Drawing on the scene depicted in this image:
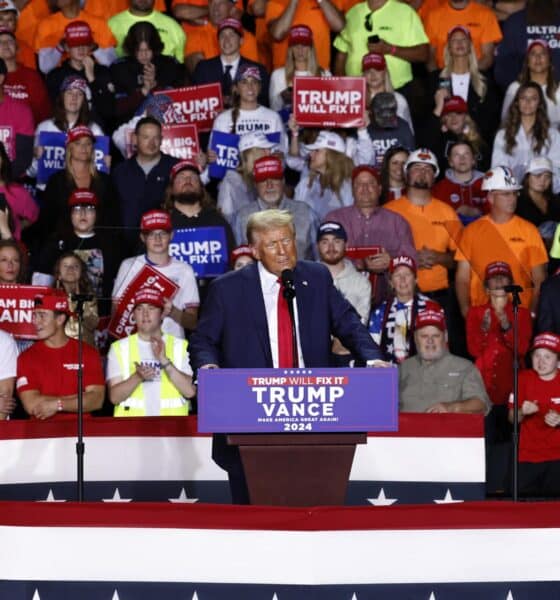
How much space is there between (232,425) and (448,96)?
293 inches

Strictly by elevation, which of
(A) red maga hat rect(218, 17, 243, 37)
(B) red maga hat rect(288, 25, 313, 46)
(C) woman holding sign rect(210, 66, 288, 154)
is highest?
(A) red maga hat rect(218, 17, 243, 37)

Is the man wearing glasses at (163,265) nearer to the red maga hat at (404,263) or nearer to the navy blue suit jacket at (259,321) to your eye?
the red maga hat at (404,263)

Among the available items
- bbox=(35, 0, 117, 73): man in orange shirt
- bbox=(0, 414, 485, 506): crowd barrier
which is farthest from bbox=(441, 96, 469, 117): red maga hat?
bbox=(0, 414, 485, 506): crowd barrier

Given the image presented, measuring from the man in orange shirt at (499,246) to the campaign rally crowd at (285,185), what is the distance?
0.7 inches

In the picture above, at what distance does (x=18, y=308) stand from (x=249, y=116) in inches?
130

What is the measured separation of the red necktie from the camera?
7422 mm


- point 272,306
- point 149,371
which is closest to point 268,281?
point 272,306

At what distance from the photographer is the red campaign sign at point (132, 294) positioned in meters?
10.8

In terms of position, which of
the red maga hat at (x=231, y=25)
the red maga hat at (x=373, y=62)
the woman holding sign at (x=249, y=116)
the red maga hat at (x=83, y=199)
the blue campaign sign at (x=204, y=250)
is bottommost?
the blue campaign sign at (x=204, y=250)

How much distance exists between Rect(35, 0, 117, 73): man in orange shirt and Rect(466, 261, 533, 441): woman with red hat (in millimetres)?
4261

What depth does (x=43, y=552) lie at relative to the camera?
6.50 m

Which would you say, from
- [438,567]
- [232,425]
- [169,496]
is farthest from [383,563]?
[169,496]

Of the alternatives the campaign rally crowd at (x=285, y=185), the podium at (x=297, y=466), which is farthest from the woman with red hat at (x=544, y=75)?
the podium at (x=297, y=466)

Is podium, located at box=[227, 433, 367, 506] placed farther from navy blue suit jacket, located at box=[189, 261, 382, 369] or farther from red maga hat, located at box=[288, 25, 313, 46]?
red maga hat, located at box=[288, 25, 313, 46]
